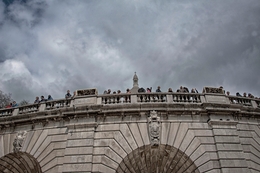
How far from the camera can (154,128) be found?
46.4 feet

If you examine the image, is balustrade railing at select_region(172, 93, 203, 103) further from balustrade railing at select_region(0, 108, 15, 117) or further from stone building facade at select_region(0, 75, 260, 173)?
balustrade railing at select_region(0, 108, 15, 117)

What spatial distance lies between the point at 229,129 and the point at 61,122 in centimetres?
1051

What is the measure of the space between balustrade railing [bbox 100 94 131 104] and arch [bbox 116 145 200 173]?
3.28 meters

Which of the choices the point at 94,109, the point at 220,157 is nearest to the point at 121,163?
the point at 94,109

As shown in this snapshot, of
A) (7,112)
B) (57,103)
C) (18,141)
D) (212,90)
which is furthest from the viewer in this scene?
(7,112)

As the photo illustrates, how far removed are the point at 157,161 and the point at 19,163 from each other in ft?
30.3

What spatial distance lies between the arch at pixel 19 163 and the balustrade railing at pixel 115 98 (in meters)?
5.76

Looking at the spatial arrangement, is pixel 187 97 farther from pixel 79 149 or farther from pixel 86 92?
pixel 79 149

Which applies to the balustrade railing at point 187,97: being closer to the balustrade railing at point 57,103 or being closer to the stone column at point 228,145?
the stone column at point 228,145

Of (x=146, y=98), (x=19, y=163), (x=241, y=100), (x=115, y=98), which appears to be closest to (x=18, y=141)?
(x=19, y=163)

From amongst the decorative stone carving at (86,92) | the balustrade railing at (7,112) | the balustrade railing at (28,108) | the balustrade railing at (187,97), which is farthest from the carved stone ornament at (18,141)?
the balustrade railing at (187,97)

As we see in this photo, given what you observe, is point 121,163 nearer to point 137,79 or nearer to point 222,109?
point 222,109

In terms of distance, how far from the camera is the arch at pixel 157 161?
1398cm

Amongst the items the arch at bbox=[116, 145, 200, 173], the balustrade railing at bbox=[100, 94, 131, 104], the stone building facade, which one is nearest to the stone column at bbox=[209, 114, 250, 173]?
the stone building facade
